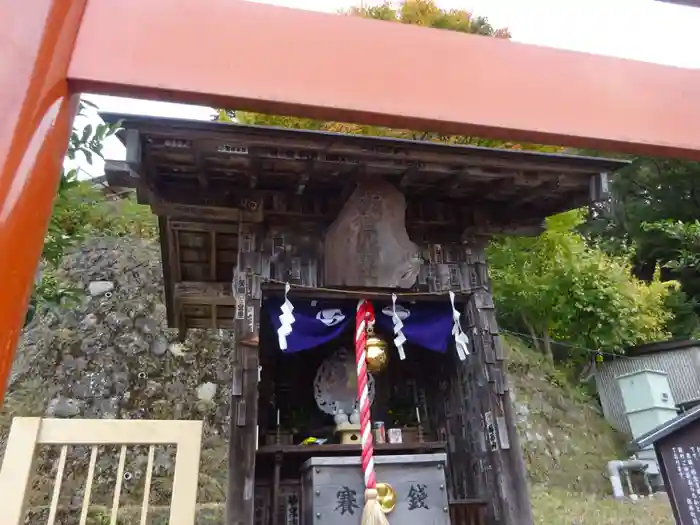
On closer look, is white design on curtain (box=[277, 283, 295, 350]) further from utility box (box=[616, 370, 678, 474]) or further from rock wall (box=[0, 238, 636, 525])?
utility box (box=[616, 370, 678, 474])

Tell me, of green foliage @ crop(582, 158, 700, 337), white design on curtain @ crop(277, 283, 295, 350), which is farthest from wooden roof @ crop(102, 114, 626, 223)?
green foliage @ crop(582, 158, 700, 337)

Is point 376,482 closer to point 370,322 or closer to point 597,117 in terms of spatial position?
point 370,322

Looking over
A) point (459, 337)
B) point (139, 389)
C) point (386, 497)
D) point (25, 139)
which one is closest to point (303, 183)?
point (459, 337)

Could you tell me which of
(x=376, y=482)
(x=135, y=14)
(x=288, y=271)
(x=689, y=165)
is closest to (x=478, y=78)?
(x=135, y=14)

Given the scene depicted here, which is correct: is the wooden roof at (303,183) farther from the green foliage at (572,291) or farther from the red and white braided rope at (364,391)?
the green foliage at (572,291)

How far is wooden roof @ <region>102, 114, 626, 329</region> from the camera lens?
523cm

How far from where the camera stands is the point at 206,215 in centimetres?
603

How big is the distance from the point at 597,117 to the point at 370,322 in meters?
4.30

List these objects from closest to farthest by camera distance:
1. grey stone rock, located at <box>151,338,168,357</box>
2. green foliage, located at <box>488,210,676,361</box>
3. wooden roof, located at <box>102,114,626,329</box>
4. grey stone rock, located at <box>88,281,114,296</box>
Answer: wooden roof, located at <box>102,114,626,329</box> → grey stone rock, located at <box>151,338,168,357</box> → grey stone rock, located at <box>88,281,114,296</box> → green foliage, located at <box>488,210,676,361</box>

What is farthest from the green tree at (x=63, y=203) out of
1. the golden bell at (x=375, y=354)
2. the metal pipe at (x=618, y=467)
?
the metal pipe at (x=618, y=467)

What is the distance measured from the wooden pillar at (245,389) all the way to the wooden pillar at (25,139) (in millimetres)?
3895

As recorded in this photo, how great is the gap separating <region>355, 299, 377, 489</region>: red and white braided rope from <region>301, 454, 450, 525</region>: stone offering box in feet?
0.57

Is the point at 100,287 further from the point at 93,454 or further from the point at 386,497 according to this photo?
the point at 93,454

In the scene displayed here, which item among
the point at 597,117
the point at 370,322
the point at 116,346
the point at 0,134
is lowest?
the point at 0,134
